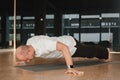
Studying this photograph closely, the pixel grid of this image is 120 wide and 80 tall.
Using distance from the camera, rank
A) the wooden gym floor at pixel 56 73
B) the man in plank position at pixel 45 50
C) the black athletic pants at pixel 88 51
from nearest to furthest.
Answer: the wooden gym floor at pixel 56 73, the man in plank position at pixel 45 50, the black athletic pants at pixel 88 51

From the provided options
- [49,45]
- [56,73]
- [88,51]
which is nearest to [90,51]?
[88,51]

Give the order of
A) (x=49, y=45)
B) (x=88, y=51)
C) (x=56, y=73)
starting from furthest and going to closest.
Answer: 1. (x=88, y=51)
2. (x=56, y=73)
3. (x=49, y=45)

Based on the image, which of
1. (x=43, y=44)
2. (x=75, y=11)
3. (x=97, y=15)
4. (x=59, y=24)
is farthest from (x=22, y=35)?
(x=43, y=44)

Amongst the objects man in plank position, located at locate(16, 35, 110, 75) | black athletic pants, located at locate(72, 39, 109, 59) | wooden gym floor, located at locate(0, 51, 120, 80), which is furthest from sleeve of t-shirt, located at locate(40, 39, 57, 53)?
black athletic pants, located at locate(72, 39, 109, 59)

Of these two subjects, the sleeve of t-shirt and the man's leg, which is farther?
the man's leg

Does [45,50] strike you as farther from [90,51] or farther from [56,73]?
[90,51]

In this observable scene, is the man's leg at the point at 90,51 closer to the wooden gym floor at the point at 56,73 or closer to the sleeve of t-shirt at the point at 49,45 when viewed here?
the wooden gym floor at the point at 56,73

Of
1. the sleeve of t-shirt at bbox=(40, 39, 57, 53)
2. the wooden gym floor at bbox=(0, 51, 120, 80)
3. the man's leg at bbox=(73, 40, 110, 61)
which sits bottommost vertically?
the wooden gym floor at bbox=(0, 51, 120, 80)

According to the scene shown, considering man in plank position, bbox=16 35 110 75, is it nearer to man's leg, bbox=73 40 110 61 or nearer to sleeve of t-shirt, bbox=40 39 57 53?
Answer: sleeve of t-shirt, bbox=40 39 57 53

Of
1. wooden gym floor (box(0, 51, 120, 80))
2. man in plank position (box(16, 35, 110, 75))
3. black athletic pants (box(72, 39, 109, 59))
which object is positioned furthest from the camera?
black athletic pants (box(72, 39, 109, 59))

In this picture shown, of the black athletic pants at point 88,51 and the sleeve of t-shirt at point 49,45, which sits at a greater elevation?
the sleeve of t-shirt at point 49,45

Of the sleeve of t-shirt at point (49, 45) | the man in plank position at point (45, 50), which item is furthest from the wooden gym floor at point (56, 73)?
the sleeve of t-shirt at point (49, 45)

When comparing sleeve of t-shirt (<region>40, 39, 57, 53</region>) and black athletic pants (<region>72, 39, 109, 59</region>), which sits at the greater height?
sleeve of t-shirt (<region>40, 39, 57, 53</region>)

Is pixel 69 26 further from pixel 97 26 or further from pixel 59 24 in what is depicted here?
pixel 97 26
